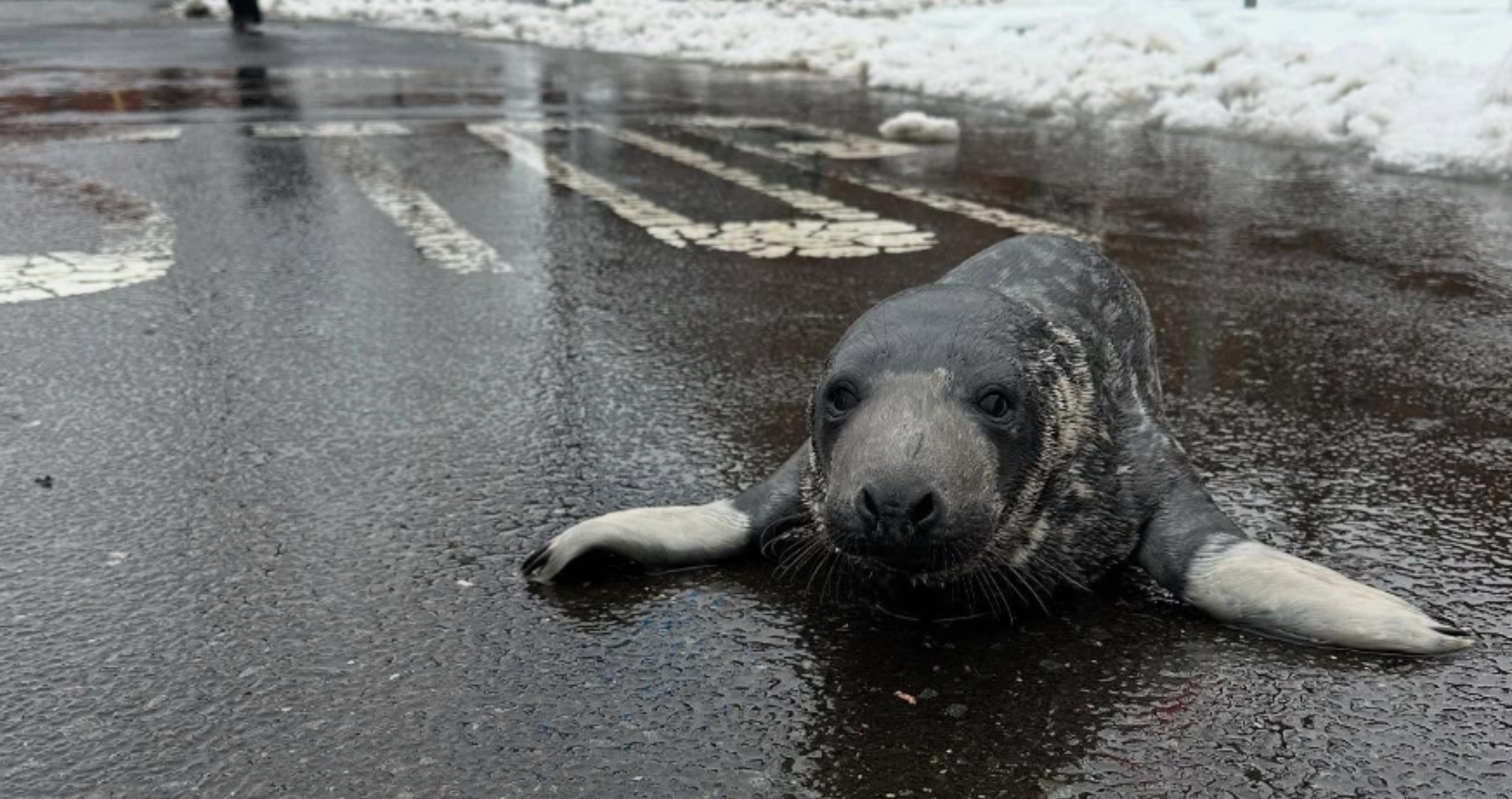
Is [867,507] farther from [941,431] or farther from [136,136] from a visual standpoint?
[136,136]

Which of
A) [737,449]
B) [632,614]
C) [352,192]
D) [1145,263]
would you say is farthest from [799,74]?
[632,614]

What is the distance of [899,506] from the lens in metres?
3.03

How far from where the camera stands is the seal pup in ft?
10.4

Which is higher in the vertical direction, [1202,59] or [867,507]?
[1202,59]

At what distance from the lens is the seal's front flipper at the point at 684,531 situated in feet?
12.0

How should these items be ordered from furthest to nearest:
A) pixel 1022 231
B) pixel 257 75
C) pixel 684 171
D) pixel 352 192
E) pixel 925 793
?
pixel 257 75 < pixel 684 171 < pixel 352 192 < pixel 1022 231 < pixel 925 793

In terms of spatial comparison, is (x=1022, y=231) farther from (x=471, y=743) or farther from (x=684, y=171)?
(x=471, y=743)

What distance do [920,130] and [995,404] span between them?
354 inches

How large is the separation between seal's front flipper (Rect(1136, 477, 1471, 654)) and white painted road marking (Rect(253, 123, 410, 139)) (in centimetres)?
1018

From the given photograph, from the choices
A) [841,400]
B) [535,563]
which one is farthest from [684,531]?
[841,400]

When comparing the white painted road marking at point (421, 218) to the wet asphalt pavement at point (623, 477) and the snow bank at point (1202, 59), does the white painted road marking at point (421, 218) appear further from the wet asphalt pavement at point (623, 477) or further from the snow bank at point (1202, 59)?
the snow bank at point (1202, 59)

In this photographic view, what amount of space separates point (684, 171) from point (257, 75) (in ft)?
Answer: 33.7

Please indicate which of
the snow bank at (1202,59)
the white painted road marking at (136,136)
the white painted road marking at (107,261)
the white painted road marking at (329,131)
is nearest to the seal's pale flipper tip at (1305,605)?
the white painted road marking at (107,261)

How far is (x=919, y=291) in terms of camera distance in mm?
3840
